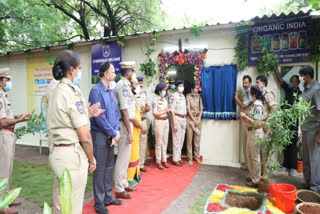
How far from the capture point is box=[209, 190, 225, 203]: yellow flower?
3375 mm

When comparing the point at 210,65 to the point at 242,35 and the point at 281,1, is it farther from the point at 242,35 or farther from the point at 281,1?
the point at 281,1

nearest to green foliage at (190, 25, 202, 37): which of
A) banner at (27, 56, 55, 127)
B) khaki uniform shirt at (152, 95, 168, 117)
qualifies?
khaki uniform shirt at (152, 95, 168, 117)

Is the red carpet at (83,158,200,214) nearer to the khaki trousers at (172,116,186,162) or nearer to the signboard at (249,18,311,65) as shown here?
the khaki trousers at (172,116,186,162)

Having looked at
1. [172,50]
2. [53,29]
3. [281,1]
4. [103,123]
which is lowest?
[103,123]

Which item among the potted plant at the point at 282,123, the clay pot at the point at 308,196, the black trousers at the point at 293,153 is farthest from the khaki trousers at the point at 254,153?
the black trousers at the point at 293,153

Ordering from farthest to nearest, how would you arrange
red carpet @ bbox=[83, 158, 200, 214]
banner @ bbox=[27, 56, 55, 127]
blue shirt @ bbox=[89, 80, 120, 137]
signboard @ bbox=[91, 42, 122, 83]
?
banner @ bbox=[27, 56, 55, 127] < signboard @ bbox=[91, 42, 122, 83] < red carpet @ bbox=[83, 158, 200, 214] < blue shirt @ bbox=[89, 80, 120, 137]

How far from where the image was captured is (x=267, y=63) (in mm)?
4625

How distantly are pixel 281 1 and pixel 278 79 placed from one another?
10.4 m

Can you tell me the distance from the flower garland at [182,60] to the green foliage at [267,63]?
124 centimetres

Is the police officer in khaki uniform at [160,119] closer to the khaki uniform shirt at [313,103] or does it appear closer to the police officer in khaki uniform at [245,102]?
the police officer in khaki uniform at [245,102]

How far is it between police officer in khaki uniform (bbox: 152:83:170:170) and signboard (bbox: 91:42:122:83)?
1.76 meters

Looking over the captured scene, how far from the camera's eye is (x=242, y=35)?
16.1 ft

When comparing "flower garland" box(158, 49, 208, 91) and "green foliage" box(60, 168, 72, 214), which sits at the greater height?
"flower garland" box(158, 49, 208, 91)

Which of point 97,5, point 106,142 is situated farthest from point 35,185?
point 97,5
